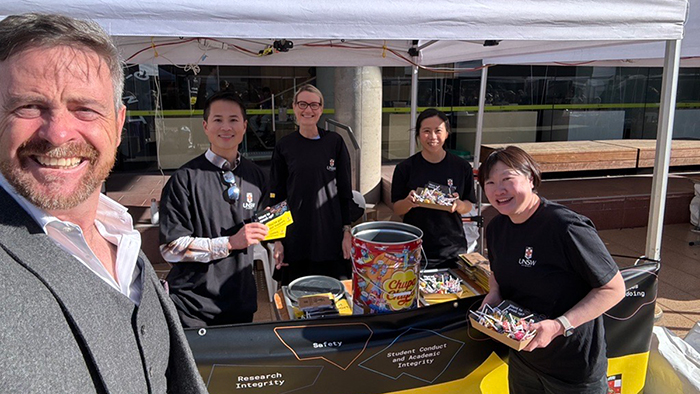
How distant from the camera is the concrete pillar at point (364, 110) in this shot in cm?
655

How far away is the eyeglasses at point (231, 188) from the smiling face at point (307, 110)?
3.52ft

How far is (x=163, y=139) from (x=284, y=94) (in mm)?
2485

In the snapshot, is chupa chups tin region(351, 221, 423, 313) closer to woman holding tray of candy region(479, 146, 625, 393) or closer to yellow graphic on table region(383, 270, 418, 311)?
yellow graphic on table region(383, 270, 418, 311)

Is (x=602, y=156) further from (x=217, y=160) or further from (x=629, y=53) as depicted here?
(x=217, y=160)

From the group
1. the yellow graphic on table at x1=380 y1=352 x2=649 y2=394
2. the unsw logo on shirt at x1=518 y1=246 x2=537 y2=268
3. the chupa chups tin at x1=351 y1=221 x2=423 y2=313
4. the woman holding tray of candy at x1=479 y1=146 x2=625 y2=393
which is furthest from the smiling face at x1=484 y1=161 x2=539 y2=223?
the yellow graphic on table at x1=380 y1=352 x2=649 y2=394

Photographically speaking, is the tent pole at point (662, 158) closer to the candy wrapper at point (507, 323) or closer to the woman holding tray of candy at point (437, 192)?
the woman holding tray of candy at point (437, 192)

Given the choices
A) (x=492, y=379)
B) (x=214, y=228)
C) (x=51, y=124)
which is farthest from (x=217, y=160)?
(x=492, y=379)

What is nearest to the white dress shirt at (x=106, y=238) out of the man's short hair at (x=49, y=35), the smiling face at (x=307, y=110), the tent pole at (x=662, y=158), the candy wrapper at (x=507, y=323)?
the man's short hair at (x=49, y=35)

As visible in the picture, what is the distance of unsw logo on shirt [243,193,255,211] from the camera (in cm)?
217

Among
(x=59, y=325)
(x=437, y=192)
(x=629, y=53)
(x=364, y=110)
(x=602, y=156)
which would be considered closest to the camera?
(x=59, y=325)

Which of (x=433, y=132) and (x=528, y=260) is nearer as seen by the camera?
(x=528, y=260)

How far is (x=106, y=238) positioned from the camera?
1.15 meters

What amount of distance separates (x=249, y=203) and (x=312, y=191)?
97cm

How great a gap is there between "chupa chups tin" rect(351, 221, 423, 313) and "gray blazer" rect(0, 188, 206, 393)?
0.89 metres
